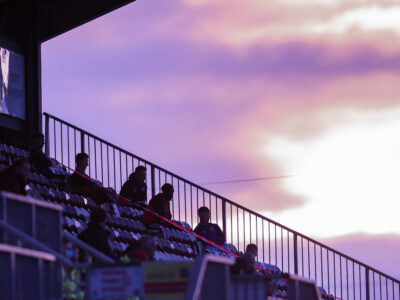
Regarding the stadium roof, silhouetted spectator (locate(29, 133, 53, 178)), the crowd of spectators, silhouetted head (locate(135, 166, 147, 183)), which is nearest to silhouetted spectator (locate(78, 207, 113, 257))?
A: the crowd of spectators

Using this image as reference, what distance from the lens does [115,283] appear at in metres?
9.98

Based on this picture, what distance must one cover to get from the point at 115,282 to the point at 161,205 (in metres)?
11.2

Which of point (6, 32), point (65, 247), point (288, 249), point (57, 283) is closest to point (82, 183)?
point (288, 249)

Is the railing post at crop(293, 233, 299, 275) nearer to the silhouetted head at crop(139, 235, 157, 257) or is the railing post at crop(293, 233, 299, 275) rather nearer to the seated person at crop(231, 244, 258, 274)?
the seated person at crop(231, 244, 258, 274)

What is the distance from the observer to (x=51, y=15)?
2655cm

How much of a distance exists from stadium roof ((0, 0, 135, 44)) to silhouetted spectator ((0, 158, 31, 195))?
38.8ft

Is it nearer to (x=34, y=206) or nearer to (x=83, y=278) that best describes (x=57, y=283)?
(x=34, y=206)

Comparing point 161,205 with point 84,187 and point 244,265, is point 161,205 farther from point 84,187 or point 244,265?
point 244,265

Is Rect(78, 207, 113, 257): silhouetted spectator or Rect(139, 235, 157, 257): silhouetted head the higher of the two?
Rect(78, 207, 113, 257): silhouetted spectator

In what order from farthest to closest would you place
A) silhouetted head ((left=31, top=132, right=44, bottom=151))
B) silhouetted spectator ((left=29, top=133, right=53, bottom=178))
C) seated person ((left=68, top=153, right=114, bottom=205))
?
seated person ((left=68, top=153, right=114, bottom=205)) < silhouetted spectator ((left=29, top=133, right=53, bottom=178)) < silhouetted head ((left=31, top=132, right=44, bottom=151))

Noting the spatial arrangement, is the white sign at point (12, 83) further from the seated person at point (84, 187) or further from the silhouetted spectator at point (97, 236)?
the silhouetted spectator at point (97, 236)

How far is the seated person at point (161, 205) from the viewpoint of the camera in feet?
68.0

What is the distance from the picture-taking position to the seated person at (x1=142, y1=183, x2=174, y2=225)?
68.0 feet

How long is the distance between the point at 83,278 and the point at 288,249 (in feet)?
33.7
